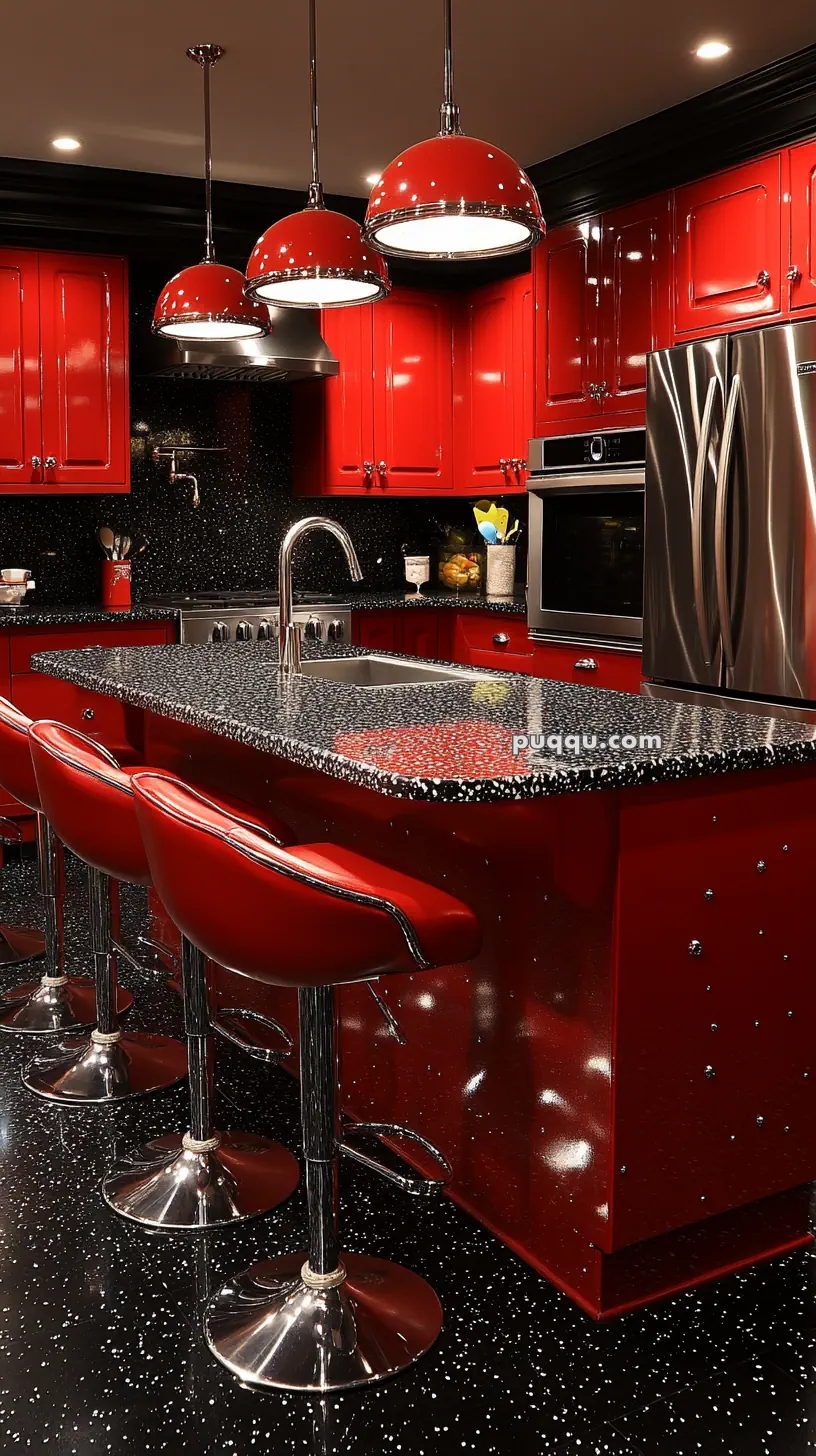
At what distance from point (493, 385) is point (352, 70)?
186 centimetres

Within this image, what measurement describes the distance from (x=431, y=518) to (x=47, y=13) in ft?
10.2

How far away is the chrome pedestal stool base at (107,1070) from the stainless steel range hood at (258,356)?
2.99 m

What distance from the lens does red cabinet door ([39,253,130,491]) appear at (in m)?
4.92

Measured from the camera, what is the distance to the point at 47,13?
3.39 metres

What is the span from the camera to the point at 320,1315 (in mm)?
1808

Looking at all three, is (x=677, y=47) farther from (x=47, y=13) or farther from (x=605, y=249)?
(x=47, y=13)

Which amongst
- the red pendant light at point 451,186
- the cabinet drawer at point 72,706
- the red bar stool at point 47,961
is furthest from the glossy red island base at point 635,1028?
the cabinet drawer at point 72,706

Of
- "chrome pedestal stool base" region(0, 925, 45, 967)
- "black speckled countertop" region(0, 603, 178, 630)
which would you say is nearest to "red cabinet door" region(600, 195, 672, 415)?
"black speckled countertop" region(0, 603, 178, 630)

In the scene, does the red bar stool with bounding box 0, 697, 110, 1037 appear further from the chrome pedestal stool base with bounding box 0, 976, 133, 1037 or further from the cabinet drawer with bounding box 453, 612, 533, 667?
the cabinet drawer with bounding box 453, 612, 533, 667

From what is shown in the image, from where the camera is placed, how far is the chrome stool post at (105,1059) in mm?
2625

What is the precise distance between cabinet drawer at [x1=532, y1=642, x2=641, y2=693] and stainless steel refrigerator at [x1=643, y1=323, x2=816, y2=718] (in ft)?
0.47

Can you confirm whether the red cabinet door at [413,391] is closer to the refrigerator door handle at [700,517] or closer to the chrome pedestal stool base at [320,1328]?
the refrigerator door handle at [700,517]

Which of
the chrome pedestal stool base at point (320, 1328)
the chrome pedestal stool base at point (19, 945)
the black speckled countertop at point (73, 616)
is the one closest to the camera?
the chrome pedestal stool base at point (320, 1328)

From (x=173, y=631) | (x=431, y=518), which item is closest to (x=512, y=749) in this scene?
(x=173, y=631)
